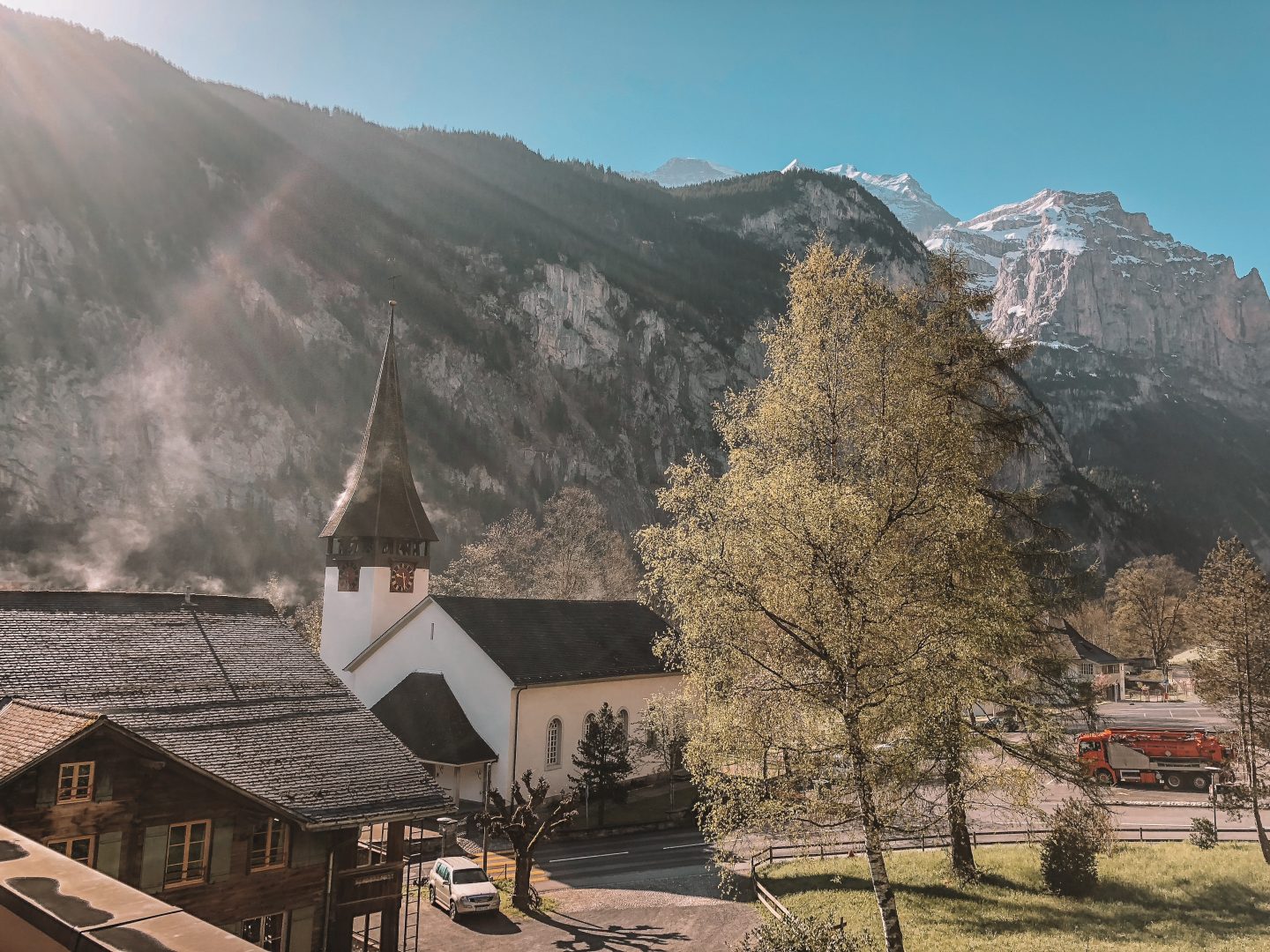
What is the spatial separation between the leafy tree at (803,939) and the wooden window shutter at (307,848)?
8.03 m

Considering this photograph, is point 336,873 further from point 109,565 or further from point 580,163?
point 580,163

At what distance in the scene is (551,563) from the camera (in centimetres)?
5334

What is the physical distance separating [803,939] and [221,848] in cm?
1015

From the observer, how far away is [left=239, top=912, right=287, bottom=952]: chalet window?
1451cm

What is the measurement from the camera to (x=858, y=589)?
13141 mm

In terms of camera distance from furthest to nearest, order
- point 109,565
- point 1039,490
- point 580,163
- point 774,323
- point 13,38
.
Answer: point 580,163, point 13,38, point 109,565, point 1039,490, point 774,323

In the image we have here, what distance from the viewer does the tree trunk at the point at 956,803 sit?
44.0ft

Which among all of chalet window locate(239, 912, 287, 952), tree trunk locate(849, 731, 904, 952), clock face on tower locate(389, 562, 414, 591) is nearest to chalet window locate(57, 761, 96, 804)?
chalet window locate(239, 912, 287, 952)

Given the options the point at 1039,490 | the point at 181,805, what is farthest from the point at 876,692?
the point at 181,805

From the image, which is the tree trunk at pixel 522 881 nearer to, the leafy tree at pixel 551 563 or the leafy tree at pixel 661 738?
the leafy tree at pixel 661 738

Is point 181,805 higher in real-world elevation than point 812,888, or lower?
higher

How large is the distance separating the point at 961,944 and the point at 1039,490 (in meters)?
9.71

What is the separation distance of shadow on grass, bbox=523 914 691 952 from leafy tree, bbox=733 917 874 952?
3.27m

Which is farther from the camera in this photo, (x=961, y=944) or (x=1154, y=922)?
(x=1154, y=922)
